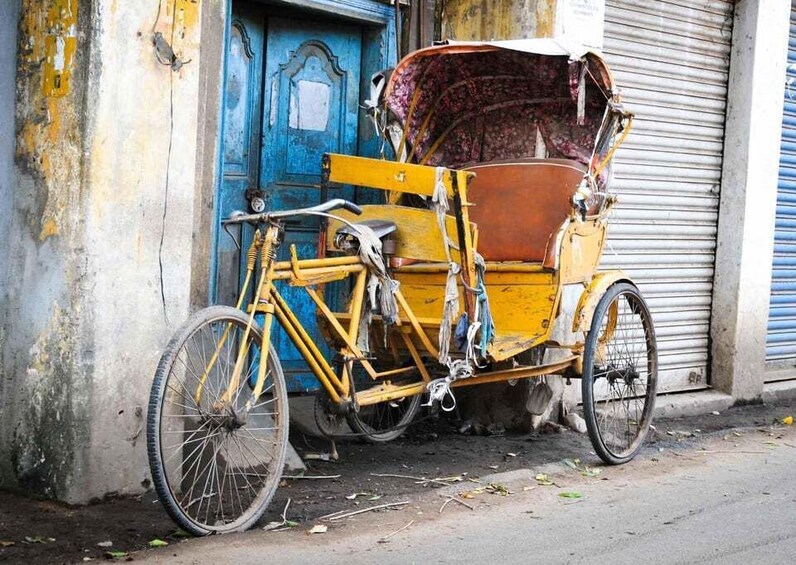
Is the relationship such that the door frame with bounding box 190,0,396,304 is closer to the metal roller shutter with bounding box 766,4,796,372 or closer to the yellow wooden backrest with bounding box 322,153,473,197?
the yellow wooden backrest with bounding box 322,153,473,197

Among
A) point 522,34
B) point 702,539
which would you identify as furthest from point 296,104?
point 702,539

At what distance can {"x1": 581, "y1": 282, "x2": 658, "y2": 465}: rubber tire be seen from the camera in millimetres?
6297

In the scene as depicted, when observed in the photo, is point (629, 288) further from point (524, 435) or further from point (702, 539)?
point (702, 539)

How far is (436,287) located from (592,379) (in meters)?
1.04

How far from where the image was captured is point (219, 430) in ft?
15.6

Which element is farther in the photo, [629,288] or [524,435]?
[524,435]

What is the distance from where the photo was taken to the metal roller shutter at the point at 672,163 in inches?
336

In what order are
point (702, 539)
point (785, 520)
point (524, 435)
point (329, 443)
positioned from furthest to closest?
point (524, 435) → point (329, 443) → point (785, 520) → point (702, 539)

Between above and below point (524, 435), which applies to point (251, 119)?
above

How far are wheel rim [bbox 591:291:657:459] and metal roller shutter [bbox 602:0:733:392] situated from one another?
144 centimetres

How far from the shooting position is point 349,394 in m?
5.48

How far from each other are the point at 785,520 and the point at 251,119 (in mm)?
3869

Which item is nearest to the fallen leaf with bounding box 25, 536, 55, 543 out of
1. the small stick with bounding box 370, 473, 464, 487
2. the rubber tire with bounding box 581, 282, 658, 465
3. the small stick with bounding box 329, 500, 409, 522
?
the small stick with bounding box 329, 500, 409, 522

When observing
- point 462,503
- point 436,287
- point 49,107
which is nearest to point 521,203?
point 436,287
